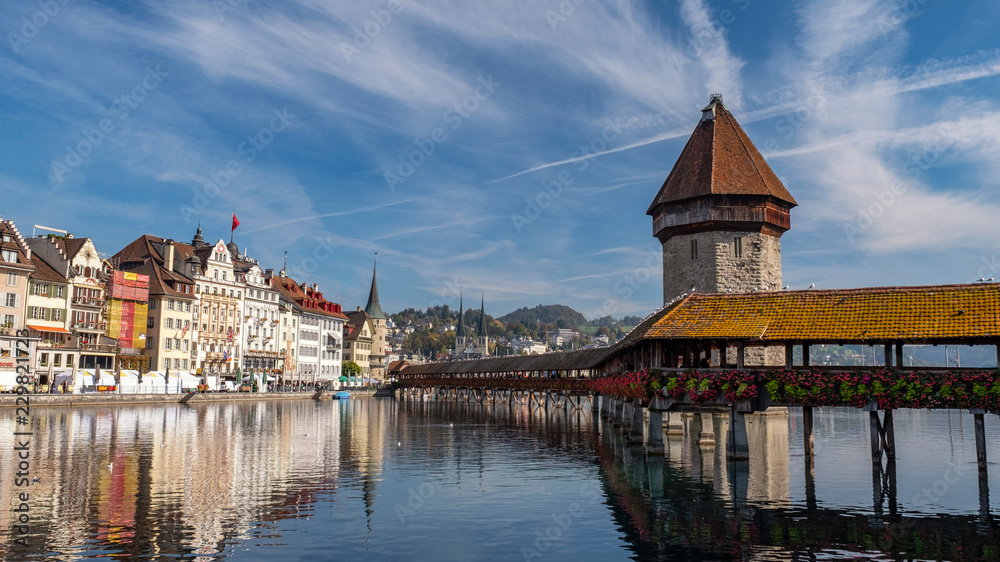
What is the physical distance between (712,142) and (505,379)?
113ft

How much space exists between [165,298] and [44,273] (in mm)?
16888

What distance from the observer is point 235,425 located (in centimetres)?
4738

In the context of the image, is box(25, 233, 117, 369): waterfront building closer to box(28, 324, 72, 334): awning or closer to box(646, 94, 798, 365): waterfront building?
box(28, 324, 72, 334): awning

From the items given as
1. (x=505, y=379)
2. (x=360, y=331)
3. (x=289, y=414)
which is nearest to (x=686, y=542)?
(x=289, y=414)

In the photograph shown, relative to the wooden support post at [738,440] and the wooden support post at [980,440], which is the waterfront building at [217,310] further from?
the wooden support post at [980,440]

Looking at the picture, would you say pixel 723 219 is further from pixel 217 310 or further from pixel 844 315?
pixel 217 310

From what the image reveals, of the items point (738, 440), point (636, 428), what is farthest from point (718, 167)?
point (738, 440)

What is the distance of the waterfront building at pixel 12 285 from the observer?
63.4 m

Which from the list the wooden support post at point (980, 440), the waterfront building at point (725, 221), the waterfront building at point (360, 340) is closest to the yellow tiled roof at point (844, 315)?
the wooden support post at point (980, 440)

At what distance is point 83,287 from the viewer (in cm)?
7425

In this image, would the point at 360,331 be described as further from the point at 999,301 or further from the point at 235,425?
the point at 999,301

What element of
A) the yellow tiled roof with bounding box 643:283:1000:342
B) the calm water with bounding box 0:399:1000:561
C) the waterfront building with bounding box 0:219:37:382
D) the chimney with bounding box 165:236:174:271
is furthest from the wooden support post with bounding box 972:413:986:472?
the chimney with bounding box 165:236:174:271

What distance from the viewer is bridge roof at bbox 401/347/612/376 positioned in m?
60.8

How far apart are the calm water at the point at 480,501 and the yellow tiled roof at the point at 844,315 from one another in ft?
15.0
